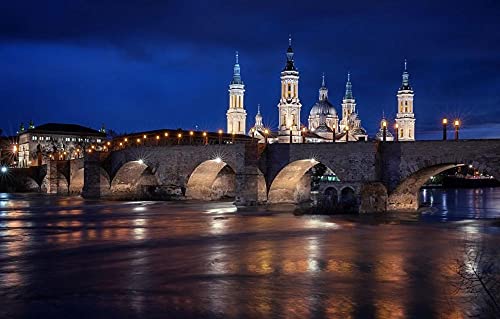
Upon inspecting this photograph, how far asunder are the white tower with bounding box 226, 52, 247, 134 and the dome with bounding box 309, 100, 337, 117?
40.1 feet

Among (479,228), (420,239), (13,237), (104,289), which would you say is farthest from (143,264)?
(479,228)

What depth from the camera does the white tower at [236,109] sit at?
109 m

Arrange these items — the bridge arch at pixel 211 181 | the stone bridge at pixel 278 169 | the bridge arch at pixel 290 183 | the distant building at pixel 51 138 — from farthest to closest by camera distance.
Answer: the distant building at pixel 51 138 < the bridge arch at pixel 211 181 < the bridge arch at pixel 290 183 < the stone bridge at pixel 278 169

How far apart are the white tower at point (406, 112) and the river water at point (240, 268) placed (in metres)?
84.7

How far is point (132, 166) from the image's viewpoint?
53.3 meters

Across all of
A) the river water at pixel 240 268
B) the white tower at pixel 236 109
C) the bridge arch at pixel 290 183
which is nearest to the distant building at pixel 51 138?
the white tower at pixel 236 109

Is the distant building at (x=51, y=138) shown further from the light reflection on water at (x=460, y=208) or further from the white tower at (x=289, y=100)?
the light reflection on water at (x=460, y=208)

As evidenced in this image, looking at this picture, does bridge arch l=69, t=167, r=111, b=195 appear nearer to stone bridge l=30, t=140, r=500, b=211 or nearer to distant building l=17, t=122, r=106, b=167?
Result: stone bridge l=30, t=140, r=500, b=211

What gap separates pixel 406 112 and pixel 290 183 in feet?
253

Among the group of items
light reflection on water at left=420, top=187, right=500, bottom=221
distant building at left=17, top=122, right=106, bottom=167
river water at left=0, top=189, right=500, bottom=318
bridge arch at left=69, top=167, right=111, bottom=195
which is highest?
distant building at left=17, top=122, right=106, bottom=167

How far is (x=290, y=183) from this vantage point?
4150 centimetres

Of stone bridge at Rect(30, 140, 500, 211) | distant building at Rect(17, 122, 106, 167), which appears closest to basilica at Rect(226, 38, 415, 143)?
distant building at Rect(17, 122, 106, 167)

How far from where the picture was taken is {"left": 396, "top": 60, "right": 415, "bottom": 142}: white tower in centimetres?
11306

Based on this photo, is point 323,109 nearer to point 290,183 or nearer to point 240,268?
point 290,183
